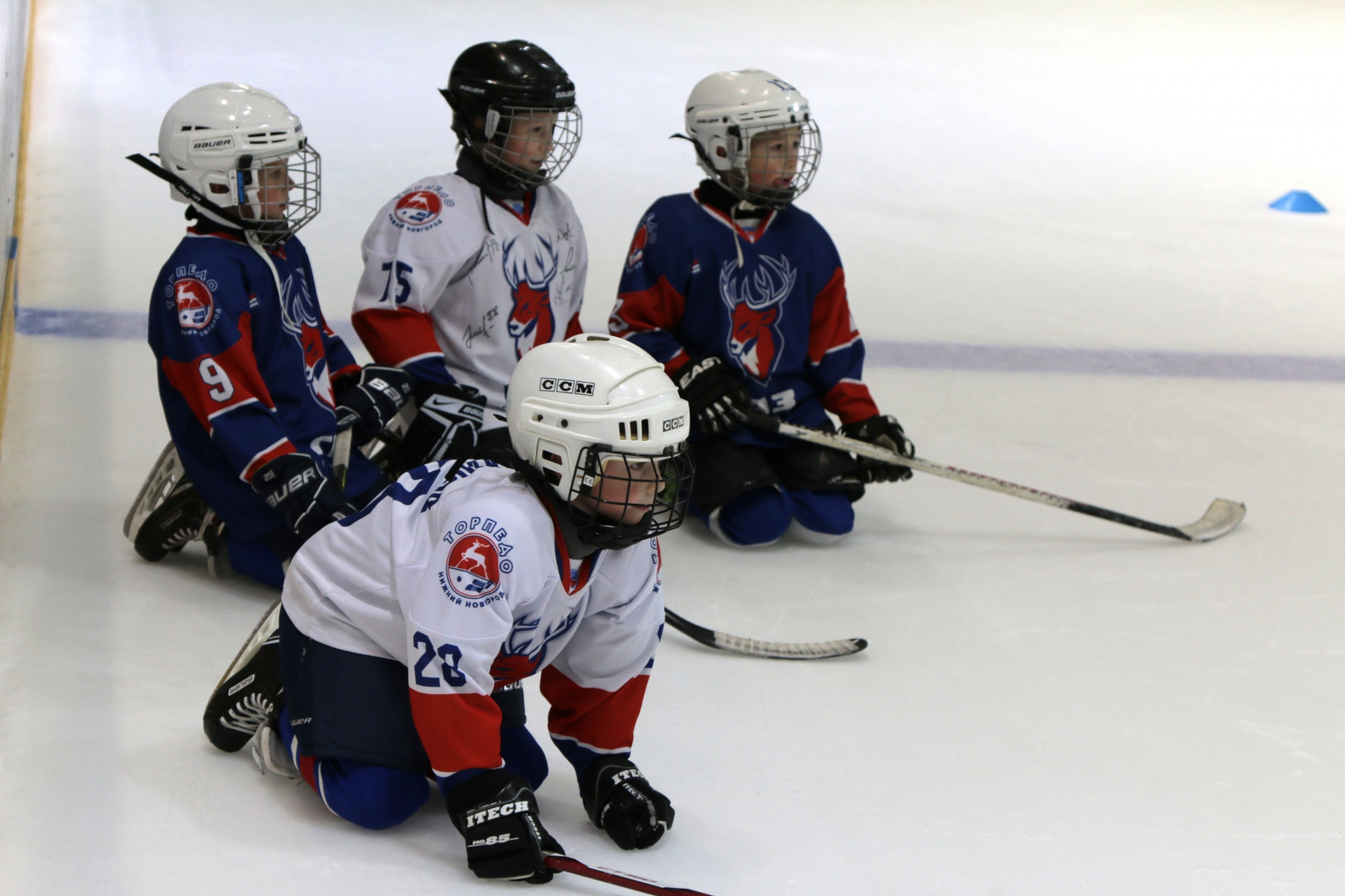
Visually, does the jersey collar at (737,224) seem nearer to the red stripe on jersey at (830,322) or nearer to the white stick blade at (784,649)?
the red stripe on jersey at (830,322)

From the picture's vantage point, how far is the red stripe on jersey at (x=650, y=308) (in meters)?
3.28

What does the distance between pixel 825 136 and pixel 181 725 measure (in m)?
5.92

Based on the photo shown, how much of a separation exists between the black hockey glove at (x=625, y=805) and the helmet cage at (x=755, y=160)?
1593mm

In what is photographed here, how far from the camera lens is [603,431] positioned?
173cm

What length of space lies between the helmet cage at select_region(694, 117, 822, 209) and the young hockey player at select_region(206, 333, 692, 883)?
145 cm

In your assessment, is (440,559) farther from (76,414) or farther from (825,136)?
(825,136)

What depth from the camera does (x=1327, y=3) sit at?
12.3 m

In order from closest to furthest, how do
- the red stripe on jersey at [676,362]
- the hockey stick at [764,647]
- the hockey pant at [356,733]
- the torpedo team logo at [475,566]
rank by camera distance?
1. the torpedo team logo at [475,566]
2. the hockey pant at [356,733]
3. the hockey stick at [764,647]
4. the red stripe on jersey at [676,362]

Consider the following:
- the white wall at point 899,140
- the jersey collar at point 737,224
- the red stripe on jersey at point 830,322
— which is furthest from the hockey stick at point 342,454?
the white wall at point 899,140

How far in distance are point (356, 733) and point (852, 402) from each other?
182cm

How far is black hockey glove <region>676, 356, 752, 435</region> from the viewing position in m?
3.19

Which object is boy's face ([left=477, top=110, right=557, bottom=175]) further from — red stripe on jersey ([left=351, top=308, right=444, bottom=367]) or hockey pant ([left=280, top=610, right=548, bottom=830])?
hockey pant ([left=280, top=610, right=548, bottom=830])

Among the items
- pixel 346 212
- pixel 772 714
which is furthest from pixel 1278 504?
pixel 346 212

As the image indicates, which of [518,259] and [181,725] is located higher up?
[518,259]
